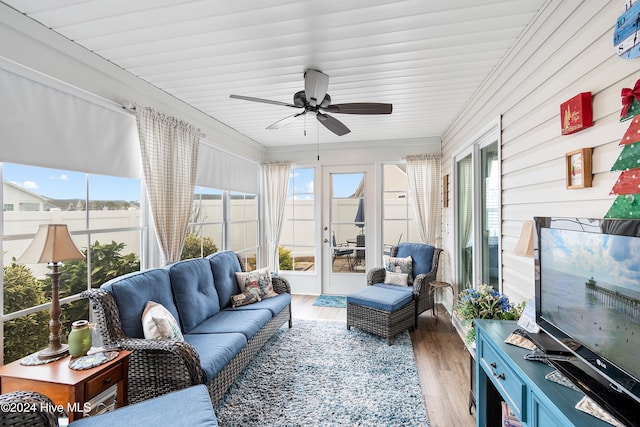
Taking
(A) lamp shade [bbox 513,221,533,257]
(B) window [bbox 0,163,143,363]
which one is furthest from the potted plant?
(B) window [bbox 0,163,143,363]

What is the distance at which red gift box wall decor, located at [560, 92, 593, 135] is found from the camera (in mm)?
1333

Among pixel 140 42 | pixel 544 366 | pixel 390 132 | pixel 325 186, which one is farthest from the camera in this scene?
pixel 325 186

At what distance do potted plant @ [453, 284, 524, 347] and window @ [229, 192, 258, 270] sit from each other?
10.5 ft

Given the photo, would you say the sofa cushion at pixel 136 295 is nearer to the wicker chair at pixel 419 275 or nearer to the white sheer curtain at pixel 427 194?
the wicker chair at pixel 419 275

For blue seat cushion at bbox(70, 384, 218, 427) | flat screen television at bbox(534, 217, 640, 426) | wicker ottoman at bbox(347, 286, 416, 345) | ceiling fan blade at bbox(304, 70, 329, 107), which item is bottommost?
wicker ottoman at bbox(347, 286, 416, 345)

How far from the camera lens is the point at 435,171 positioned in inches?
178

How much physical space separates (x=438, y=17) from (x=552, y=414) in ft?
6.58

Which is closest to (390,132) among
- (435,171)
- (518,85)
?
(435,171)

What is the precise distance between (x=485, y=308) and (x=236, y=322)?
6.40 feet

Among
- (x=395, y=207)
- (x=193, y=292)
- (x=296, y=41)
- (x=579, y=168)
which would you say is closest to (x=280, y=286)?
(x=193, y=292)

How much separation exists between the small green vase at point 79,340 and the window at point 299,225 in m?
3.59

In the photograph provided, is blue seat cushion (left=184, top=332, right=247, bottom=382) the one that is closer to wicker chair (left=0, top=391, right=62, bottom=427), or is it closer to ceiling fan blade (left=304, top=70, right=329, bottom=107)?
wicker chair (left=0, top=391, right=62, bottom=427)

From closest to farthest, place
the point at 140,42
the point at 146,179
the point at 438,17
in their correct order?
the point at 438,17
the point at 140,42
the point at 146,179

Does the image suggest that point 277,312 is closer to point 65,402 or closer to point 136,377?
point 136,377
